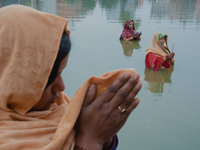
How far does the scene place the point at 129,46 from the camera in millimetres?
6270

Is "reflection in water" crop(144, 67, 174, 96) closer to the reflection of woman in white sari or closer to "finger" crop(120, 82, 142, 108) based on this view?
the reflection of woman in white sari

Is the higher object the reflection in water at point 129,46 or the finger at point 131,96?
the finger at point 131,96

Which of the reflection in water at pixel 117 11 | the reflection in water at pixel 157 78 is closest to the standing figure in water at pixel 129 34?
the reflection in water at pixel 117 11

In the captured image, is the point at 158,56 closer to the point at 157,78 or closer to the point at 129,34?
the point at 157,78

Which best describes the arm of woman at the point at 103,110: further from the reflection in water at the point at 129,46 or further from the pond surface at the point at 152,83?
the reflection in water at the point at 129,46

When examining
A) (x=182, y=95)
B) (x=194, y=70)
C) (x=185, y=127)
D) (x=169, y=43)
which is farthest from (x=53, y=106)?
(x=169, y=43)

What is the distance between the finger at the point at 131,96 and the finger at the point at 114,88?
5 centimetres

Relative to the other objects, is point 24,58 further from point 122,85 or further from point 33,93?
point 122,85

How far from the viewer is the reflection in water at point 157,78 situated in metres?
3.67

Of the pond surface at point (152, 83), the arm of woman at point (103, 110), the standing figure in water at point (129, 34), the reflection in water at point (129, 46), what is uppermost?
the standing figure in water at point (129, 34)

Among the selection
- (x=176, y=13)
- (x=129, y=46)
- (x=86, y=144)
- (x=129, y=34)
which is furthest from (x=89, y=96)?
(x=176, y=13)

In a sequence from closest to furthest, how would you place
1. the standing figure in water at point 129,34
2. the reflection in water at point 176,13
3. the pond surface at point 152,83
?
the pond surface at point 152,83, the standing figure in water at point 129,34, the reflection in water at point 176,13

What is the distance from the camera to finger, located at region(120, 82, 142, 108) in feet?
2.88

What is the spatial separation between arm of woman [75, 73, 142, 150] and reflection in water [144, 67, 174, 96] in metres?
2.70
